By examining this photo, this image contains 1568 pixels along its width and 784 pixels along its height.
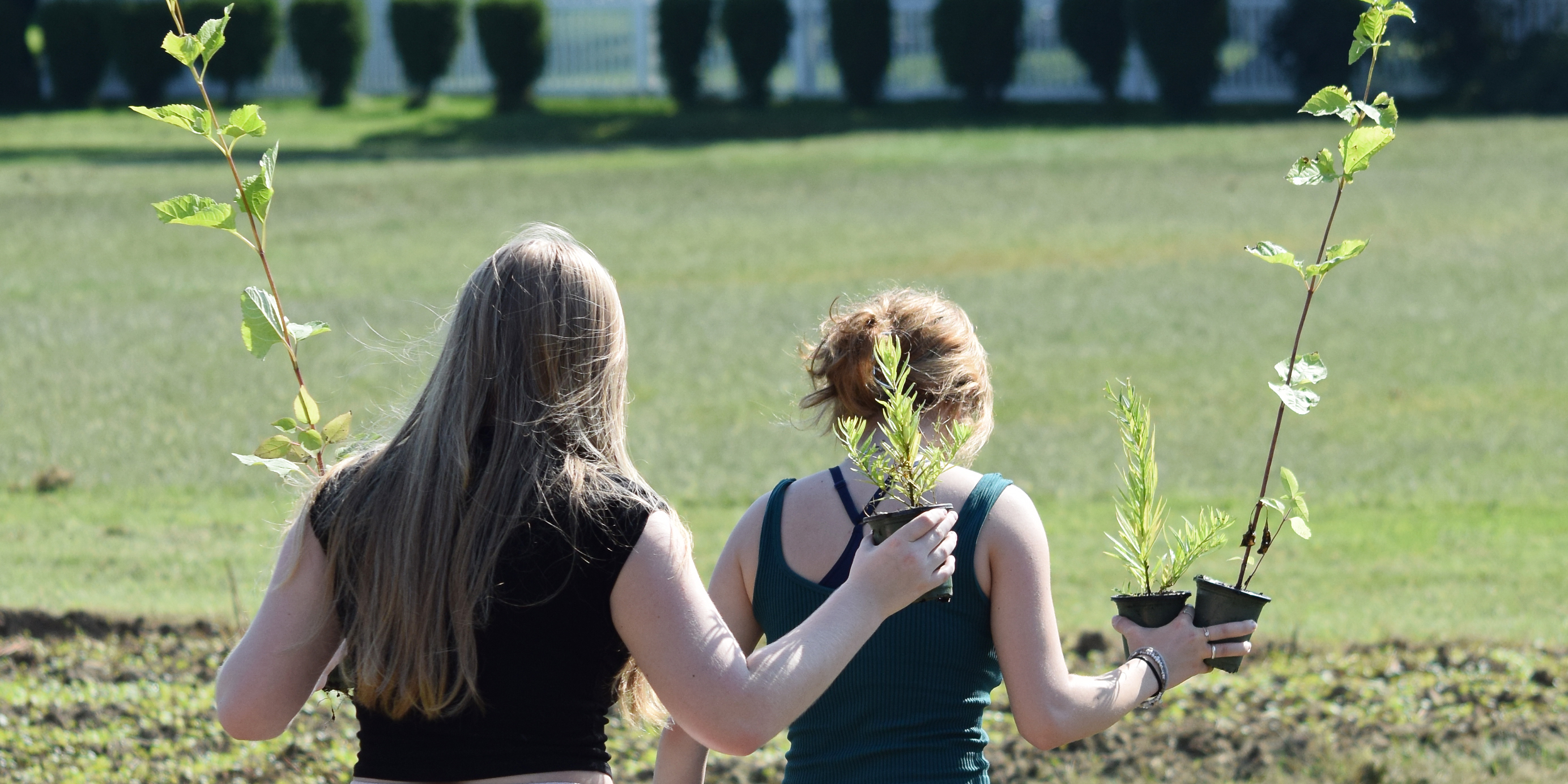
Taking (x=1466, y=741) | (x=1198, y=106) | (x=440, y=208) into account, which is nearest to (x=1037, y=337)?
(x=1466, y=741)

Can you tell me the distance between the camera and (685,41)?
33.3 metres

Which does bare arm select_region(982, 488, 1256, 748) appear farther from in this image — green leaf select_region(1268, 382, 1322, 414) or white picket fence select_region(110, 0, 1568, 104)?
white picket fence select_region(110, 0, 1568, 104)

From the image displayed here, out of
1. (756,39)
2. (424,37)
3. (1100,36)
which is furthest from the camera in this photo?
(424,37)

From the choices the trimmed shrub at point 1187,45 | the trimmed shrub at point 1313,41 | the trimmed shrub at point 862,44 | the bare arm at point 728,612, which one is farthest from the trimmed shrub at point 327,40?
the bare arm at point 728,612

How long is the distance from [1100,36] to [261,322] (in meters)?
31.1

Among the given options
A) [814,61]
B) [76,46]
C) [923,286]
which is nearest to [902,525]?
[923,286]

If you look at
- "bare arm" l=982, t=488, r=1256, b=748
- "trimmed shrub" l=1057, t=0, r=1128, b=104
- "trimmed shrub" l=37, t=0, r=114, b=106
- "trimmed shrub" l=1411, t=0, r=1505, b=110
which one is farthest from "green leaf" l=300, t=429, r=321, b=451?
"trimmed shrub" l=37, t=0, r=114, b=106

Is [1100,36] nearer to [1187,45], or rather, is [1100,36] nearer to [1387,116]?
[1187,45]

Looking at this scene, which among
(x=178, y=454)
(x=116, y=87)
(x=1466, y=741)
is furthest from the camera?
(x=116, y=87)

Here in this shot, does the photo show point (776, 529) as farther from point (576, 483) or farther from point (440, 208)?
point (440, 208)

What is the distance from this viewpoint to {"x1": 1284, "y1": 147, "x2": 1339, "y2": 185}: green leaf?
2.72 metres

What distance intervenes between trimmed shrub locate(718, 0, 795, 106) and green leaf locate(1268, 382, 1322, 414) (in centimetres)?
3048

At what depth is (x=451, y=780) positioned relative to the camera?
236 cm

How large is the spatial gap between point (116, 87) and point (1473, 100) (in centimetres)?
2685
